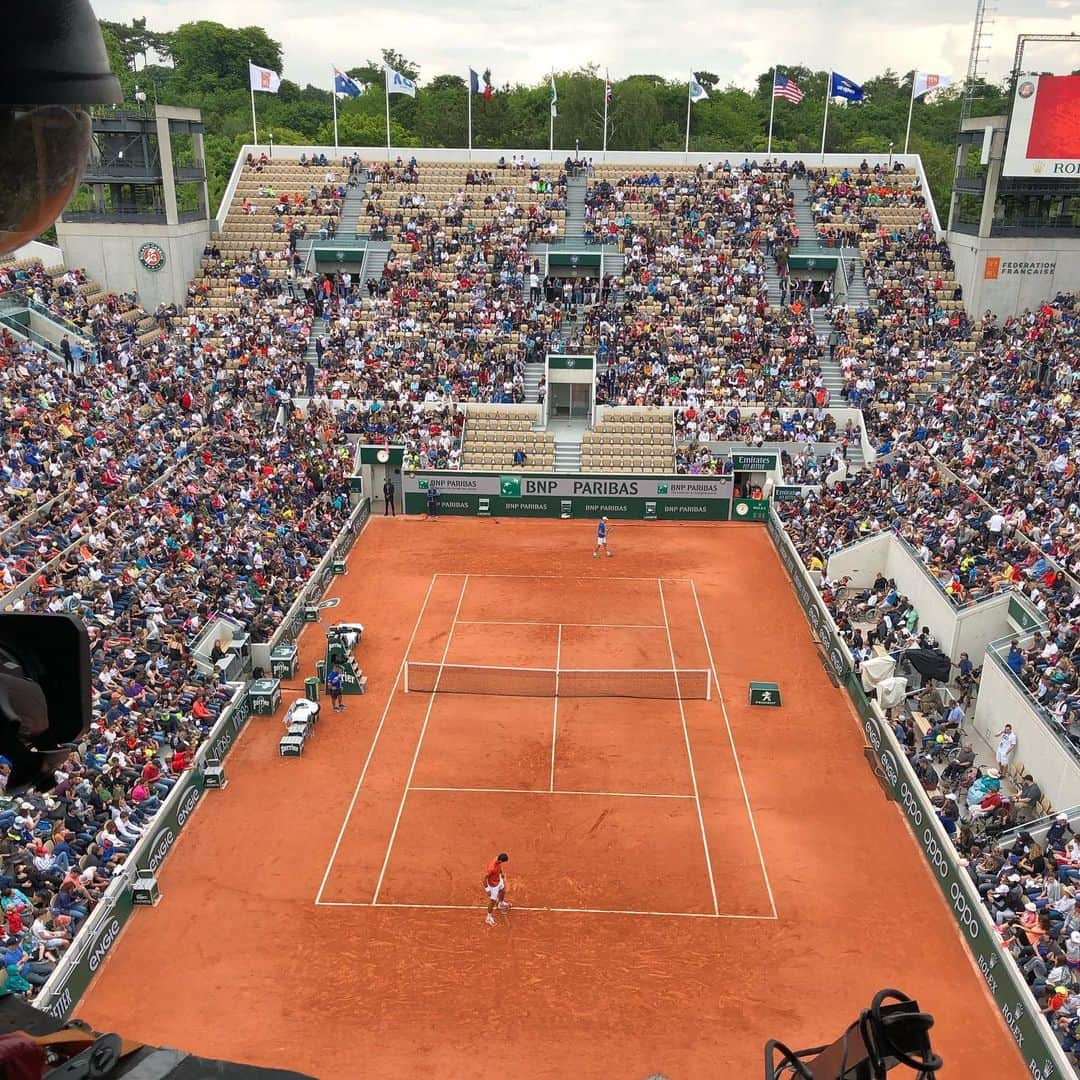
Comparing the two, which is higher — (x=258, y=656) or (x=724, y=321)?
(x=724, y=321)

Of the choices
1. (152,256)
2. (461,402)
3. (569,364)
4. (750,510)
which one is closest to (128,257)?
(152,256)

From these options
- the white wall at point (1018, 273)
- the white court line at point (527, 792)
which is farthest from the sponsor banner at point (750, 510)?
the white court line at point (527, 792)

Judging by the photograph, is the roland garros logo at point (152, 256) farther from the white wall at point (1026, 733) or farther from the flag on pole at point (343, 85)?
→ the white wall at point (1026, 733)

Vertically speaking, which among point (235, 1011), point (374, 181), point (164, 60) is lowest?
point (235, 1011)

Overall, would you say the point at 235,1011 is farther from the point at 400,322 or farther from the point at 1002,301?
the point at 1002,301

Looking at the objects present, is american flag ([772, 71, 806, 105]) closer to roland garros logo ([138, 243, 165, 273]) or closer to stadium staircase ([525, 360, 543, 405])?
stadium staircase ([525, 360, 543, 405])

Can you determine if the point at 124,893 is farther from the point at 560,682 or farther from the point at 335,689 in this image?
the point at 560,682

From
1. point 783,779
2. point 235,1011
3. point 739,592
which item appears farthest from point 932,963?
point 739,592
